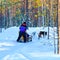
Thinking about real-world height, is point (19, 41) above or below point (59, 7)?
below

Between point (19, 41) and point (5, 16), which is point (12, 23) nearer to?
point (5, 16)

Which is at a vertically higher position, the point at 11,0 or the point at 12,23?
the point at 11,0

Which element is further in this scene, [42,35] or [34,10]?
[34,10]

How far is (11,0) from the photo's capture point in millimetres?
54281

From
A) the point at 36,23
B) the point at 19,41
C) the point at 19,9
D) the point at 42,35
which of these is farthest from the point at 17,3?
the point at 19,41

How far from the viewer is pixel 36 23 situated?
58969 mm

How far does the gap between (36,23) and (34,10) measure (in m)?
4.63

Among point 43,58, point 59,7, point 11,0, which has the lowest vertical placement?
point 43,58

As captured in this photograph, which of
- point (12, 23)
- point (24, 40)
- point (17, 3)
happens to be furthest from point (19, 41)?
point (12, 23)

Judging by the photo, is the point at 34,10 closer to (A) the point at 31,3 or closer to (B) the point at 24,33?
(A) the point at 31,3

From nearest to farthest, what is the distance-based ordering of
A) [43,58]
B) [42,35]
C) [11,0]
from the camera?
[43,58], [42,35], [11,0]

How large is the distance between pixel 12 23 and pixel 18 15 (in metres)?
8.62

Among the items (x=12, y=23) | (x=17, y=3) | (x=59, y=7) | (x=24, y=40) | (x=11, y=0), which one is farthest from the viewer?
(x=12, y=23)

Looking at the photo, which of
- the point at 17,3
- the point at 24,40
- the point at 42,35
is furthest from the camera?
the point at 17,3
